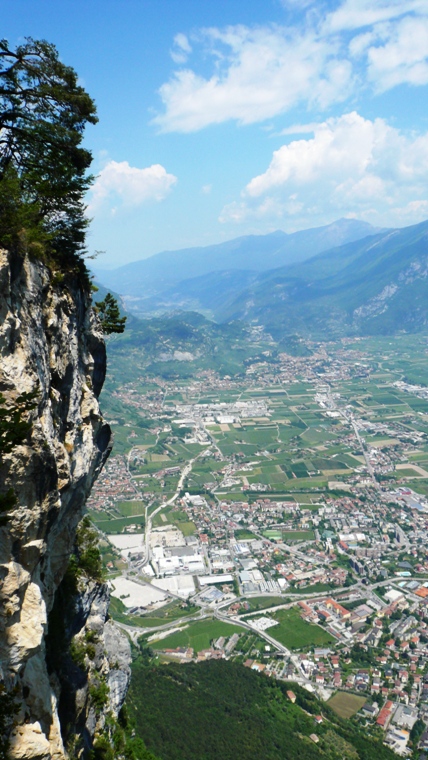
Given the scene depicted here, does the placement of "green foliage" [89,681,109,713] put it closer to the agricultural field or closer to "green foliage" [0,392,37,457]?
"green foliage" [0,392,37,457]

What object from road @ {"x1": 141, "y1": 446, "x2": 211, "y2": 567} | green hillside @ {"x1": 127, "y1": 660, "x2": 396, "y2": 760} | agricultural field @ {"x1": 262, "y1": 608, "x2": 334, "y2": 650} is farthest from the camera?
road @ {"x1": 141, "y1": 446, "x2": 211, "y2": 567}

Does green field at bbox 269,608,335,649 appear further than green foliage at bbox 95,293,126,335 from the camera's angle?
Yes

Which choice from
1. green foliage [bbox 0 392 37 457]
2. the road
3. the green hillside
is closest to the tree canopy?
green foliage [bbox 0 392 37 457]

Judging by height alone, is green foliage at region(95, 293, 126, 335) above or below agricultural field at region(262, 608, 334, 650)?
above

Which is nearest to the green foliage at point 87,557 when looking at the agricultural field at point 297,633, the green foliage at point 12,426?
the green foliage at point 12,426

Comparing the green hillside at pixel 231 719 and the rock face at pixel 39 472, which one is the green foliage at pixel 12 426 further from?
the green hillside at pixel 231 719

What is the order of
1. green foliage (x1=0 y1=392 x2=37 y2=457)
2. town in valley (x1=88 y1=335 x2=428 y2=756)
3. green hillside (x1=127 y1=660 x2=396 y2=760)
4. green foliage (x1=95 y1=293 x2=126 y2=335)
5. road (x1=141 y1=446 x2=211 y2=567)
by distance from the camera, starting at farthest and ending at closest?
1. road (x1=141 y1=446 x2=211 y2=567)
2. town in valley (x1=88 y1=335 x2=428 y2=756)
3. green hillside (x1=127 y1=660 x2=396 y2=760)
4. green foliage (x1=95 y1=293 x2=126 y2=335)
5. green foliage (x1=0 y1=392 x2=37 y2=457)

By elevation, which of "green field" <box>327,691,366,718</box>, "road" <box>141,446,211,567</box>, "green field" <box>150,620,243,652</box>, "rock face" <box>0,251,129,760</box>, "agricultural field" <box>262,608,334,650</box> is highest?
"rock face" <box>0,251,129,760</box>
